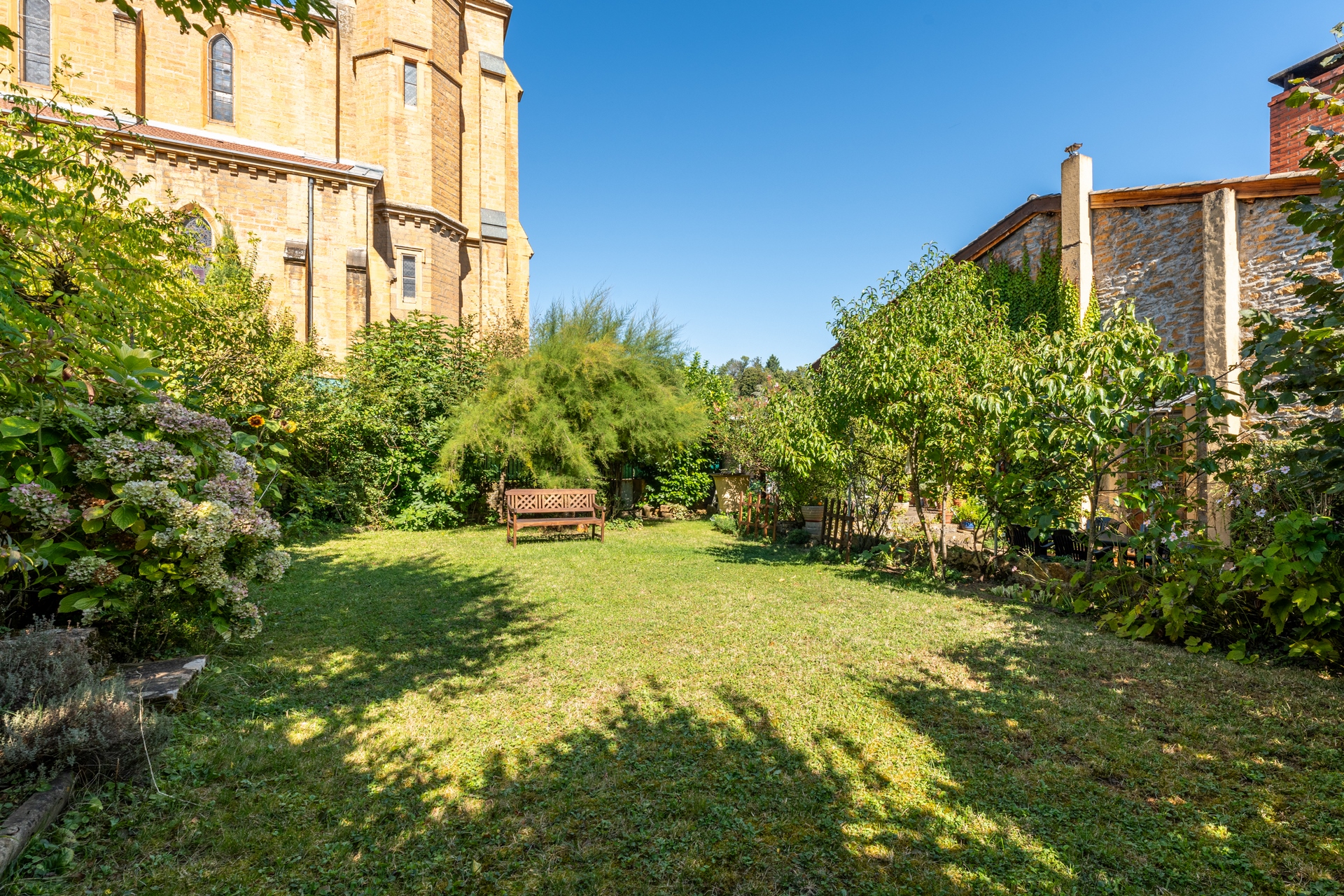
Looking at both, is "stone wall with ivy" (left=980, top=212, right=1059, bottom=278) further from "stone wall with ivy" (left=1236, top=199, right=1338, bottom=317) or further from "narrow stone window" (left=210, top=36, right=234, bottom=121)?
"narrow stone window" (left=210, top=36, right=234, bottom=121)

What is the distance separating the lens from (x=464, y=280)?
82.7 feet

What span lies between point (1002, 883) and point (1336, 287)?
13.8ft

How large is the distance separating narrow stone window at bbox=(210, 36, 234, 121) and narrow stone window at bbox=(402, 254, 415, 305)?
6.52m

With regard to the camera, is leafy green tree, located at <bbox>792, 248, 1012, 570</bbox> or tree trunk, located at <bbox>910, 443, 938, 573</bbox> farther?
tree trunk, located at <bbox>910, 443, 938, 573</bbox>

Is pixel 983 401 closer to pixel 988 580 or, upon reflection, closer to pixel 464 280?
pixel 988 580

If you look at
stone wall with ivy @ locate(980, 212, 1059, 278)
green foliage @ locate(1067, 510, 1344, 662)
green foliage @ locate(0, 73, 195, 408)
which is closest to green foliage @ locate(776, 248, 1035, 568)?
green foliage @ locate(1067, 510, 1344, 662)

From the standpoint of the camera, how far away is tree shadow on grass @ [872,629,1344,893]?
98.6 inches

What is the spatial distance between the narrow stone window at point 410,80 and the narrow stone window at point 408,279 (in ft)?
17.4

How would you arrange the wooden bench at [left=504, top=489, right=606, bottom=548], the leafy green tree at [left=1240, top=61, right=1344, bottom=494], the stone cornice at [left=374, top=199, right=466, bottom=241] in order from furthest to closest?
the stone cornice at [left=374, top=199, right=466, bottom=241]
the wooden bench at [left=504, top=489, right=606, bottom=548]
the leafy green tree at [left=1240, top=61, right=1344, bottom=494]

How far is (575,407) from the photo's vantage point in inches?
540

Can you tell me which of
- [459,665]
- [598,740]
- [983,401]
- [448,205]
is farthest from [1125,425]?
[448,205]

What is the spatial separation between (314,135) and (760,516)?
18839 mm

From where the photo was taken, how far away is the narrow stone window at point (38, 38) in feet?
61.3

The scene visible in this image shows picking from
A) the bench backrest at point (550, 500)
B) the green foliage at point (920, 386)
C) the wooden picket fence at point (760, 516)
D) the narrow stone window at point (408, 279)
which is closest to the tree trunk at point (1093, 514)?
the green foliage at point (920, 386)
